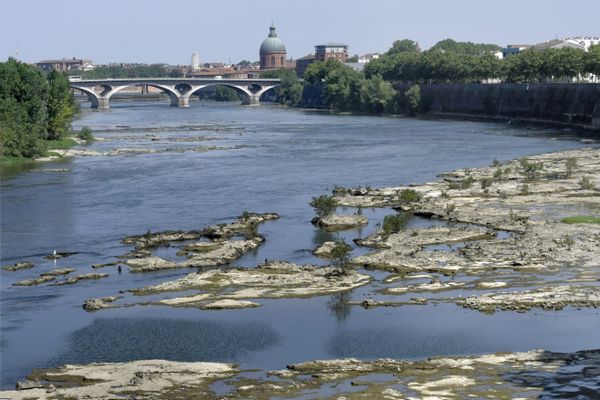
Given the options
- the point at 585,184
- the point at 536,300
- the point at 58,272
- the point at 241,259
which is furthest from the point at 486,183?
the point at 58,272

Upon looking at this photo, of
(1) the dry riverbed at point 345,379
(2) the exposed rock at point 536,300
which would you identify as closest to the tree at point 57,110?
(2) the exposed rock at point 536,300

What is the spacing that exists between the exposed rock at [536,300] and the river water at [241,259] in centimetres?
56

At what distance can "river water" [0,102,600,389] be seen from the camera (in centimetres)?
2741

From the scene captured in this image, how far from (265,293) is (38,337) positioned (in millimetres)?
7130

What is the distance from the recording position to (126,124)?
Answer: 12594cm

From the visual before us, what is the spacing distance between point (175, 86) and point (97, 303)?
15629 centimetres

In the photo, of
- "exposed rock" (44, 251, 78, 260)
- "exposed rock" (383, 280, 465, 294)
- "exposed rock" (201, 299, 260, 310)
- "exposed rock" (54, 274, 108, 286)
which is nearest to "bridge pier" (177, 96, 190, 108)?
"exposed rock" (44, 251, 78, 260)

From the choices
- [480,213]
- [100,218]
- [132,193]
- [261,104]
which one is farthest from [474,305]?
[261,104]

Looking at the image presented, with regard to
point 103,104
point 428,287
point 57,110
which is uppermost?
point 57,110

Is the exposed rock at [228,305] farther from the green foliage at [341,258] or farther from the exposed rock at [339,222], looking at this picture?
the exposed rock at [339,222]

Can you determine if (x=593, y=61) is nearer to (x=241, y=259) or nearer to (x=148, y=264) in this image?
(x=241, y=259)

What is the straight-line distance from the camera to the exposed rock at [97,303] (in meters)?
31.5

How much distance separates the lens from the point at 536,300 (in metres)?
30.7

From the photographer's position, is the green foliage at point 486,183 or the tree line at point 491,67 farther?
the tree line at point 491,67
